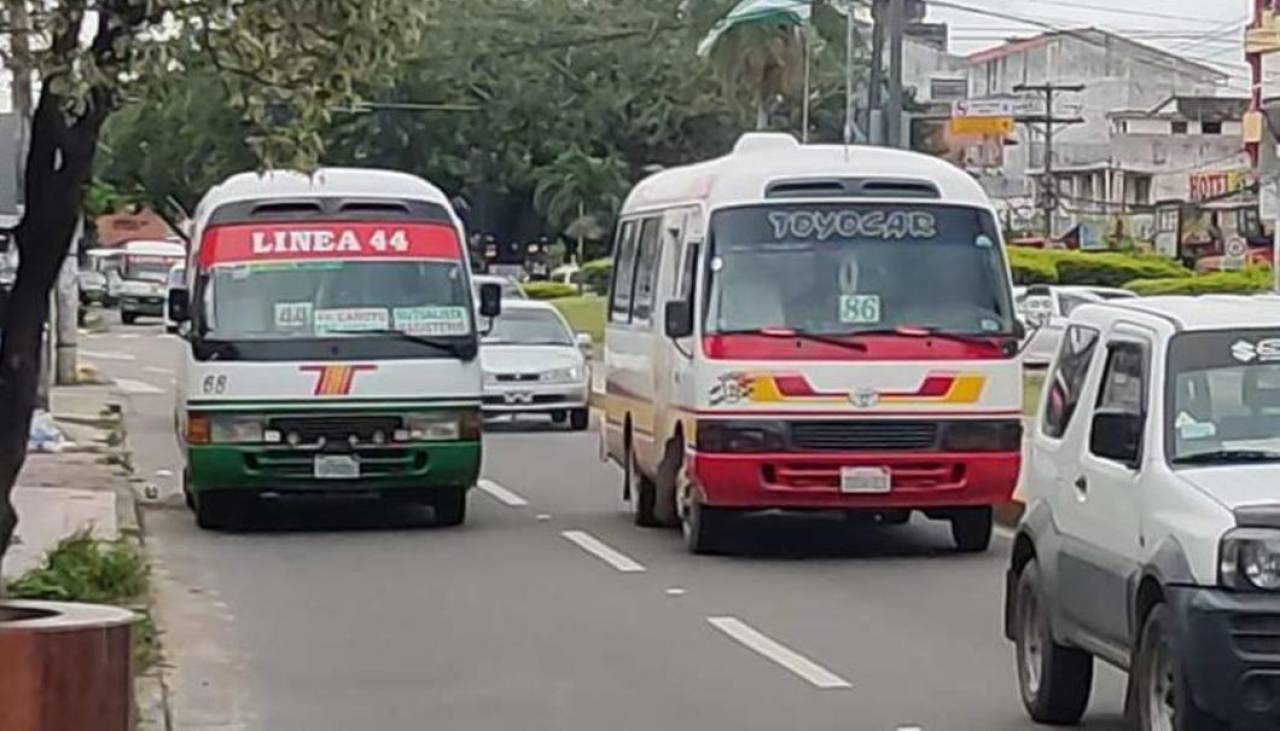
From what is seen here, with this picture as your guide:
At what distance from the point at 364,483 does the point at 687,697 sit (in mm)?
8109

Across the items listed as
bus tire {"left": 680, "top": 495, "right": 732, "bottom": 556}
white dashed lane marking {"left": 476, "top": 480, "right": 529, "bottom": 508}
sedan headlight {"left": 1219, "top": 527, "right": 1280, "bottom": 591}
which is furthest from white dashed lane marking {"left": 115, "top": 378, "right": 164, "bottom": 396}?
sedan headlight {"left": 1219, "top": 527, "right": 1280, "bottom": 591}

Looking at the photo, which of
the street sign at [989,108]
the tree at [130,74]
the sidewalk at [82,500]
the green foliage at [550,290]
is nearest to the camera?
the tree at [130,74]

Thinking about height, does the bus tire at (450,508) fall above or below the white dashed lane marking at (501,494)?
above

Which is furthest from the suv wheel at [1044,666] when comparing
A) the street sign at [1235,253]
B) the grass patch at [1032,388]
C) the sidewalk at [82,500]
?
the street sign at [1235,253]

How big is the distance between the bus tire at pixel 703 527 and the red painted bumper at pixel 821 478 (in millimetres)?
364

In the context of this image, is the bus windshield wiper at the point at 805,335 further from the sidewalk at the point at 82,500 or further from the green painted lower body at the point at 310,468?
the sidewalk at the point at 82,500

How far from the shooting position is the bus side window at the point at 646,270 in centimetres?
2106

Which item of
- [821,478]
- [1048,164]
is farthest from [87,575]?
[1048,164]

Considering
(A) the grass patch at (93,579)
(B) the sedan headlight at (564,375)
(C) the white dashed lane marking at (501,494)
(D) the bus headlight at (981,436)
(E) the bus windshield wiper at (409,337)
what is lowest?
(C) the white dashed lane marking at (501,494)

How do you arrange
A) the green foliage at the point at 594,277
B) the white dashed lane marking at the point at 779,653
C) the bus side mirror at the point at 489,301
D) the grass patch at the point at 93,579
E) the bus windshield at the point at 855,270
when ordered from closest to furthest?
the white dashed lane marking at the point at 779,653 → the grass patch at the point at 93,579 → the bus windshield at the point at 855,270 → the bus side mirror at the point at 489,301 → the green foliage at the point at 594,277

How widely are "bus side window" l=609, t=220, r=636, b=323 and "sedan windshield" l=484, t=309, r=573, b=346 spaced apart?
9746 millimetres

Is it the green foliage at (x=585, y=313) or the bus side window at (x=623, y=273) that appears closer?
the bus side window at (x=623, y=273)

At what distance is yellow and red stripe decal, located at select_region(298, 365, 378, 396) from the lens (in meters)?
20.4

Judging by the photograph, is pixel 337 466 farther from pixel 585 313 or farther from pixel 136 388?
pixel 585 313
